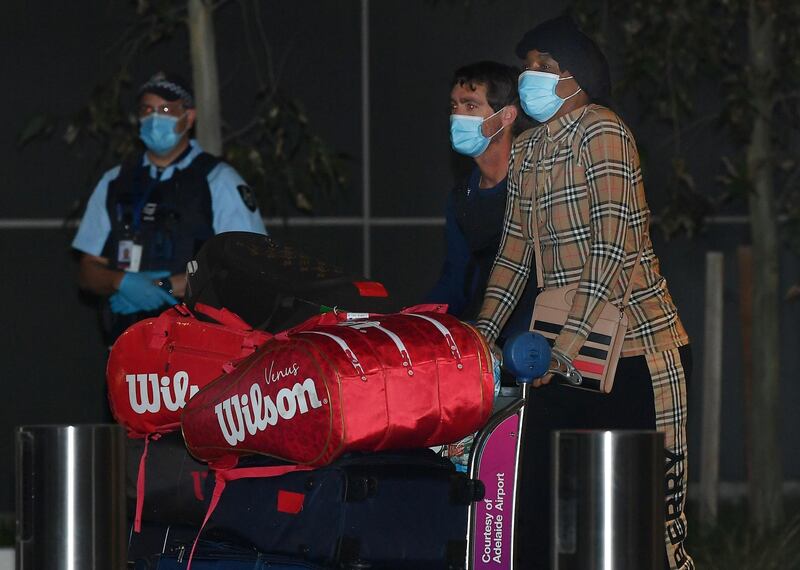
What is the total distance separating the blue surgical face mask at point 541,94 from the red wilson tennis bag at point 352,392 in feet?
2.26

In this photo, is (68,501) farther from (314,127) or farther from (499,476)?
(314,127)

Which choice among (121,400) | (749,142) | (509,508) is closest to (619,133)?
(509,508)

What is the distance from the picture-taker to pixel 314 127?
7441 mm

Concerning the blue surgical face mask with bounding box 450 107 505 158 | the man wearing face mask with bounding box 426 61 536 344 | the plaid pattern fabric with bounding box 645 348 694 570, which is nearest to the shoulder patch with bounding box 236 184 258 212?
the man wearing face mask with bounding box 426 61 536 344

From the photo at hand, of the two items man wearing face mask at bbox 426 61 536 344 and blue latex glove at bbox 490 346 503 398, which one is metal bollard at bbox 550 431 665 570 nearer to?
blue latex glove at bbox 490 346 503 398

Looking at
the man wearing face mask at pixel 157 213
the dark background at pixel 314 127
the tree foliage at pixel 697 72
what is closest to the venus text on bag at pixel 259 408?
the man wearing face mask at pixel 157 213

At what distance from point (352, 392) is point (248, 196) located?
2491 millimetres

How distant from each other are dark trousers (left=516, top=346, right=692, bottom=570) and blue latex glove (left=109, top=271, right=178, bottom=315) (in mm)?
2062

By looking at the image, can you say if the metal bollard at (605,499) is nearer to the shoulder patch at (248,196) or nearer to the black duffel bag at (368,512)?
the black duffel bag at (368,512)

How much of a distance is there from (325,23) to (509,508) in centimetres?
430

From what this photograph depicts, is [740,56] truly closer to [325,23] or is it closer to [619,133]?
[325,23]

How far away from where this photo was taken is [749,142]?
265 inches

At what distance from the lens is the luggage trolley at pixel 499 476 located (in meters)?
3.55

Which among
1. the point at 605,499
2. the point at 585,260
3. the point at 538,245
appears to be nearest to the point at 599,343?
the point at 585,260
